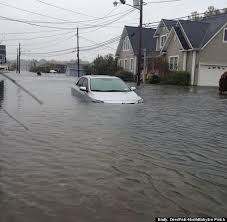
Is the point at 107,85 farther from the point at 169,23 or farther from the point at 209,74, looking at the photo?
the point at 169,23

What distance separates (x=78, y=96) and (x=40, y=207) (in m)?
12.1

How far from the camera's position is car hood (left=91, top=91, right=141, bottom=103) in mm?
13648

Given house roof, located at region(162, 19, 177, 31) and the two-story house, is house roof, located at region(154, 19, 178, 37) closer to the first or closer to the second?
house roof, located at region(162, 19, 177, 31)

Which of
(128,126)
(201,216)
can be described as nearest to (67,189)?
(201,216)

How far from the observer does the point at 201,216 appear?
3902 mm

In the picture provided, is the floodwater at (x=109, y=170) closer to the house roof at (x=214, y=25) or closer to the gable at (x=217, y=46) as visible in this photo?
the gable at (x=217, y=46)

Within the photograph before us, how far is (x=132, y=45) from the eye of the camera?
51.1 metres

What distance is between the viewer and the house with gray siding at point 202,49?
37.8 m

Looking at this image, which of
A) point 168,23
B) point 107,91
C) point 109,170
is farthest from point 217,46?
point 109,170

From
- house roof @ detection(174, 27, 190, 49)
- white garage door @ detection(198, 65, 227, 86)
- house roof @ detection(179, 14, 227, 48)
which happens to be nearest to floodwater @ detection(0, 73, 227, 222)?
white garage door @ detection(198, 65, 227, 86)

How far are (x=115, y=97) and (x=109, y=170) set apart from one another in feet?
27.4

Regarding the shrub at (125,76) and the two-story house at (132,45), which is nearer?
the shrub at (125,76)

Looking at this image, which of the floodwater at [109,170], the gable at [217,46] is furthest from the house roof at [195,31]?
the floodwater at [109,170]

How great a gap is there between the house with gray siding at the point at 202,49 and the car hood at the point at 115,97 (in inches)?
978
